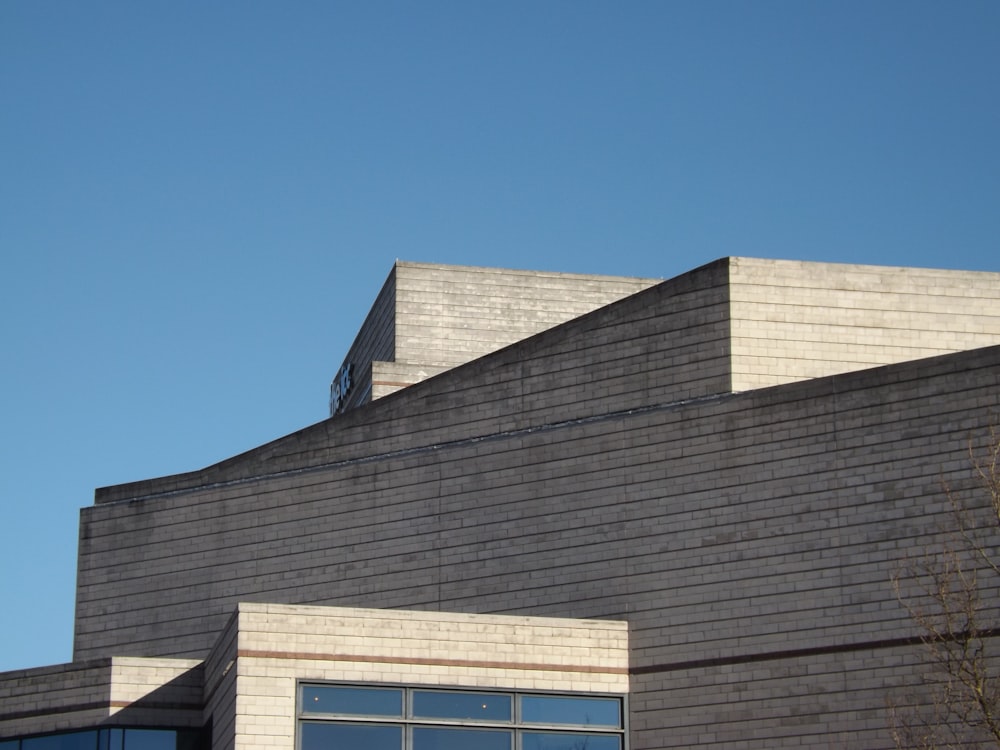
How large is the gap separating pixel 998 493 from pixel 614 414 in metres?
9.71

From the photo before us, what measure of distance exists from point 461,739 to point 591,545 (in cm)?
501

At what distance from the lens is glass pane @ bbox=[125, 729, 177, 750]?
32594 mm

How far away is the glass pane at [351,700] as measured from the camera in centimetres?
2989

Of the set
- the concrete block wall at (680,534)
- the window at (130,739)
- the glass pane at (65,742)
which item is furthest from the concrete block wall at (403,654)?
the glass pane at (65,742)

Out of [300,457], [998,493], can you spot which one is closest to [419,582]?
[300,457]

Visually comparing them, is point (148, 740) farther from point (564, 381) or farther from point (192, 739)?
point (564, 381)

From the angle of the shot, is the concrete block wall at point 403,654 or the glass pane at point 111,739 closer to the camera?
the concrete block wall at point 403,654

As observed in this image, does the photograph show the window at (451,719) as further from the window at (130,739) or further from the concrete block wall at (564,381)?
the concrete block wall at (564,381)

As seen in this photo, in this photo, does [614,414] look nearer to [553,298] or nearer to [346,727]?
[346,727]

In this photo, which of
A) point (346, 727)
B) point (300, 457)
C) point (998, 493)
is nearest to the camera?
point (998, 493)

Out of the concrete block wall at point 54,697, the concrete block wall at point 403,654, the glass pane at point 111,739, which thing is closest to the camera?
the concrete block wall at point 403,654

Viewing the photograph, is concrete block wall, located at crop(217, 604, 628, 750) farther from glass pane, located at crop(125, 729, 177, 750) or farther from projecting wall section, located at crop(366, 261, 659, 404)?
projecting wall section, located at crop(366, 261, 659, 404)

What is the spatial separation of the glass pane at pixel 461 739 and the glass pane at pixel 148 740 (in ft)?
16.8

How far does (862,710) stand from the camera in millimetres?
30047
